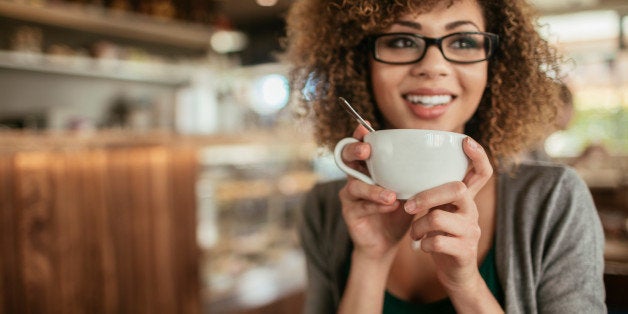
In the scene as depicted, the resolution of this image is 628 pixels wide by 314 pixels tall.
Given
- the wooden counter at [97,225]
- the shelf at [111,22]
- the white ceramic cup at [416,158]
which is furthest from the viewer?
the shelf at [111,22]

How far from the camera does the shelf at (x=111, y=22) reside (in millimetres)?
3508

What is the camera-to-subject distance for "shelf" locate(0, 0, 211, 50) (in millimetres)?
3508

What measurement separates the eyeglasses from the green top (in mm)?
356

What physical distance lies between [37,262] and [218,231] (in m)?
1.50

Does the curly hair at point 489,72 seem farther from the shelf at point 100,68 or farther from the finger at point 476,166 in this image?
the shelf at point 100,68

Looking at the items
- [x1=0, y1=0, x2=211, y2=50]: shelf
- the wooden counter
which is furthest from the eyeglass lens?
[x1=0, y1=0, x2=211, y2=50]: shelf

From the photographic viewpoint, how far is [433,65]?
0.80 metres

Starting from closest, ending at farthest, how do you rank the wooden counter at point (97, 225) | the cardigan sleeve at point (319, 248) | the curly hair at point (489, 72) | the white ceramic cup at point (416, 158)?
the white ceramic cup at point (416, 158) → the curly hair at point (489, 72) → the cardigan sleeve at point (319, 248) → the wooden counter at point (97, 225)

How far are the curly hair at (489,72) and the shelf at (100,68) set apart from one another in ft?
10.4

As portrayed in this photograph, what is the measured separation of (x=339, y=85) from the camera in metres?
1.03

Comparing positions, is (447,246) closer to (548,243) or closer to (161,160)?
(548,243)

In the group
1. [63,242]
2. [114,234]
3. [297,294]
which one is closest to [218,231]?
[297,294]

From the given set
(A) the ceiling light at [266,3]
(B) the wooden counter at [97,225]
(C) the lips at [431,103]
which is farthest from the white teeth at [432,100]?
(A) the ceiling light at [266,3]

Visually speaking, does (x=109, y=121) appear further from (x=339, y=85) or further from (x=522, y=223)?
(x=522, y=223)
